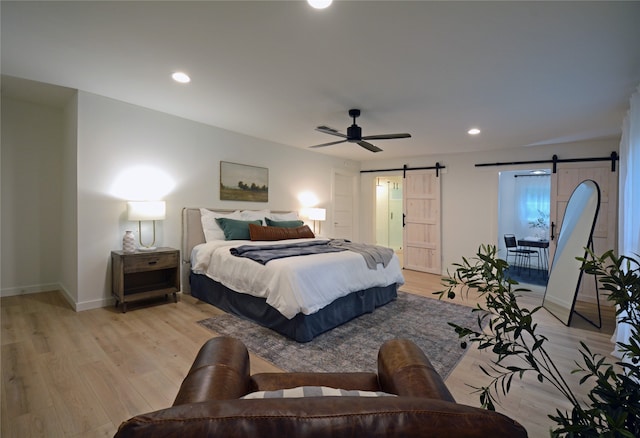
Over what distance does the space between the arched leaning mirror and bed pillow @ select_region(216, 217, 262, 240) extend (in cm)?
408

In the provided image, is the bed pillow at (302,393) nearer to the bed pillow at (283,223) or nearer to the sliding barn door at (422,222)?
the bed pillow at (283,223)

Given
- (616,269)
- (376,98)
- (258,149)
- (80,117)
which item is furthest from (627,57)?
(80,117)

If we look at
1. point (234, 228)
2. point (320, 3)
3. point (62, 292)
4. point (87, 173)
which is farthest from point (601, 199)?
point (62, 292)

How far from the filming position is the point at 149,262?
337 centimetres

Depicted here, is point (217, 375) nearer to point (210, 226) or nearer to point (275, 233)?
point (275, 233)

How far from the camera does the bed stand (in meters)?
2.65

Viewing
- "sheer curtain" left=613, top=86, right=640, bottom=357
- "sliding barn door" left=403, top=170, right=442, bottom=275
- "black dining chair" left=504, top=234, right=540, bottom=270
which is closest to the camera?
"sheer curtain" left=613, top=86, right=640, bottom=357

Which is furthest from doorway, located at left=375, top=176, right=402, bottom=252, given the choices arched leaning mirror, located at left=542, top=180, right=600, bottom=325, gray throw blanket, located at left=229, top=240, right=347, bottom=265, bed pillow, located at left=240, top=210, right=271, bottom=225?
gray throw blanket, located at left=229, top=240, right=347, bottom=265

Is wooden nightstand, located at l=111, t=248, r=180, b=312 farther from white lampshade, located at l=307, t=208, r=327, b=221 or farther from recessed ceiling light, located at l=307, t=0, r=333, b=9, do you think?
recessed ceiling light, located at l=307, t=0, r=333, b=9

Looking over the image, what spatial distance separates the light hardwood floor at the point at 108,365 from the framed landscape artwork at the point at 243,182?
190 centimetres

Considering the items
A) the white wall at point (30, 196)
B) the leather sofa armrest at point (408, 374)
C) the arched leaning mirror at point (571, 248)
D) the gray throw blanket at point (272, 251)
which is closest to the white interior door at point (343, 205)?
the gray throw blanket at point (272, 251)

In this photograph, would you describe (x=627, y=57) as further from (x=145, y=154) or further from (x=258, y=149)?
(x=145, y=154)

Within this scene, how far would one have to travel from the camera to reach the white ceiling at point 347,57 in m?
1.77

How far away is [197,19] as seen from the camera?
6.06ft
